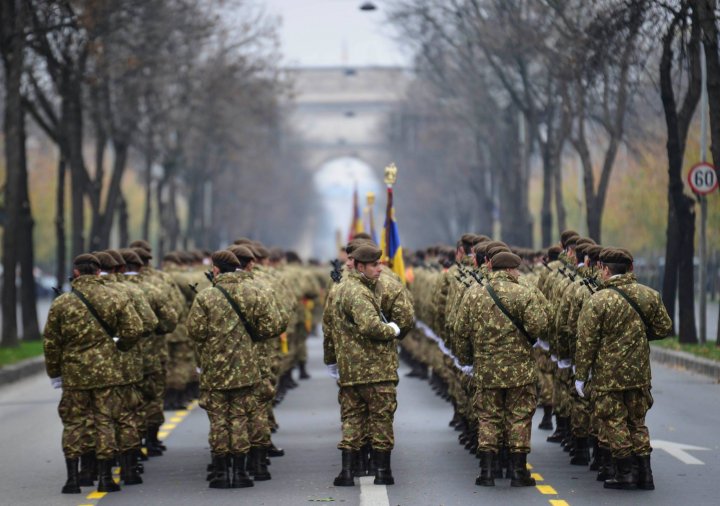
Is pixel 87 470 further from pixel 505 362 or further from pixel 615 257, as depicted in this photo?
pixel 615 257

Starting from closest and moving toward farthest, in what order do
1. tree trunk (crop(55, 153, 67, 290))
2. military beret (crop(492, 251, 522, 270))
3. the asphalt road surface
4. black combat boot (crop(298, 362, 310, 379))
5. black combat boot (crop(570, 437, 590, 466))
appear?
1. the asphalt road surface
2. military beret (crop(492, 251, 522, 270))
3. black combat boot (crop(570, 437, 590, 466))
4. black combat boot (crop(298, 362, 310, 379))
5. tree trunk (crop(55, 153, 67, 290))

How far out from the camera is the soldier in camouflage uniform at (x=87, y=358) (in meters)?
12.9

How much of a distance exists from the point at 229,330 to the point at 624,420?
3.21m

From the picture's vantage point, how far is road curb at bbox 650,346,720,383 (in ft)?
78.4

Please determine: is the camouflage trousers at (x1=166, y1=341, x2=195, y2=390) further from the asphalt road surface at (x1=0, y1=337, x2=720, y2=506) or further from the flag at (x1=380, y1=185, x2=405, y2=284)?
the flag at (x1=380, y1=185, x2=405, y2=284)

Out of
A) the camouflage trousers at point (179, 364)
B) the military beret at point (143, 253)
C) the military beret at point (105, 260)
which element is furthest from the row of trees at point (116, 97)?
the military beret at point (105, 260)

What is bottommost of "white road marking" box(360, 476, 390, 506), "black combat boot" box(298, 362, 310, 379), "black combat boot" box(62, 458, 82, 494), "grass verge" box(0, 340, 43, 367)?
"black combat boot" box(298, 362, 310, 379)

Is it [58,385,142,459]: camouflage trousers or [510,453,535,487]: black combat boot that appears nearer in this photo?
[510,453,535,487]: black combat boot

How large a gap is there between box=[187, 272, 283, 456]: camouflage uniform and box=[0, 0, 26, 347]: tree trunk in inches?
601

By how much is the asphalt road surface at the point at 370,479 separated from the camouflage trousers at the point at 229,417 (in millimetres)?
364

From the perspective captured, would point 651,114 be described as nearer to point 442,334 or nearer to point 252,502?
point 442,334

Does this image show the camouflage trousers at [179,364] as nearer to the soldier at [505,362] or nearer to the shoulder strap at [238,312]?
the shoulder strap at [238,312]

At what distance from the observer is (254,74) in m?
54.7

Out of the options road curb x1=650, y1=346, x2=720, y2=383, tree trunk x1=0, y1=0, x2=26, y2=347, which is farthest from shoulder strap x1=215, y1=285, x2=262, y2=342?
tree trunk x1=0, y1=0, x2=26, y2=347
